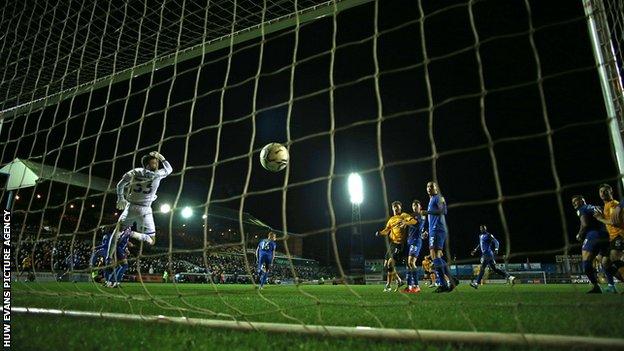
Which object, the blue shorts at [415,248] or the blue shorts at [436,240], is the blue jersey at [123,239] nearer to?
the blue shorts at [436,240]

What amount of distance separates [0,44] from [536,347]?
764 centimetres

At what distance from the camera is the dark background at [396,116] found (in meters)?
3.12

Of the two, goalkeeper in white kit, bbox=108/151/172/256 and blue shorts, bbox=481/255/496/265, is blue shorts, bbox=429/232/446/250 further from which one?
goalkeeper in white kit, bbox=108/151/172/256

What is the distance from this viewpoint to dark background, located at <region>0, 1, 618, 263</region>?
3117mm

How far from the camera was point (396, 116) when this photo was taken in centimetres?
281

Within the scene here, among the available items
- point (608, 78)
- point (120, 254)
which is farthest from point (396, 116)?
point (120, 254)

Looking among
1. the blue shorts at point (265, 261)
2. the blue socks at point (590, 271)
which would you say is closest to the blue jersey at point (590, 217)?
the blue socks at point (590, 271)

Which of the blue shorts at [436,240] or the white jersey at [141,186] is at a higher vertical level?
the white jersey at [141,186]

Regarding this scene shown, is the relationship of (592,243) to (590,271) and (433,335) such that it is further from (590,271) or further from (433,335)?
(433,335)

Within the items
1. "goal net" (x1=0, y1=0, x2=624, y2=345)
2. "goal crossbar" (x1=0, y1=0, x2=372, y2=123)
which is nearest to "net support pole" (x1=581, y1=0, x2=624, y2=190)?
"goal net" (x1=0, y1=0, x2=624, y2=345)

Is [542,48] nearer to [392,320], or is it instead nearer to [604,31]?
[604,31]

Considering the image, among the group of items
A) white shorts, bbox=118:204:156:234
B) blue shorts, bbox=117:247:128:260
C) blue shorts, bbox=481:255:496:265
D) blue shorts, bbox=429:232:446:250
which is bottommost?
blue shorts, bbox=481:255:496:265

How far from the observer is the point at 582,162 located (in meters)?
8.49

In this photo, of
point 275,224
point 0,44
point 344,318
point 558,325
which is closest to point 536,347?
point 558,325
